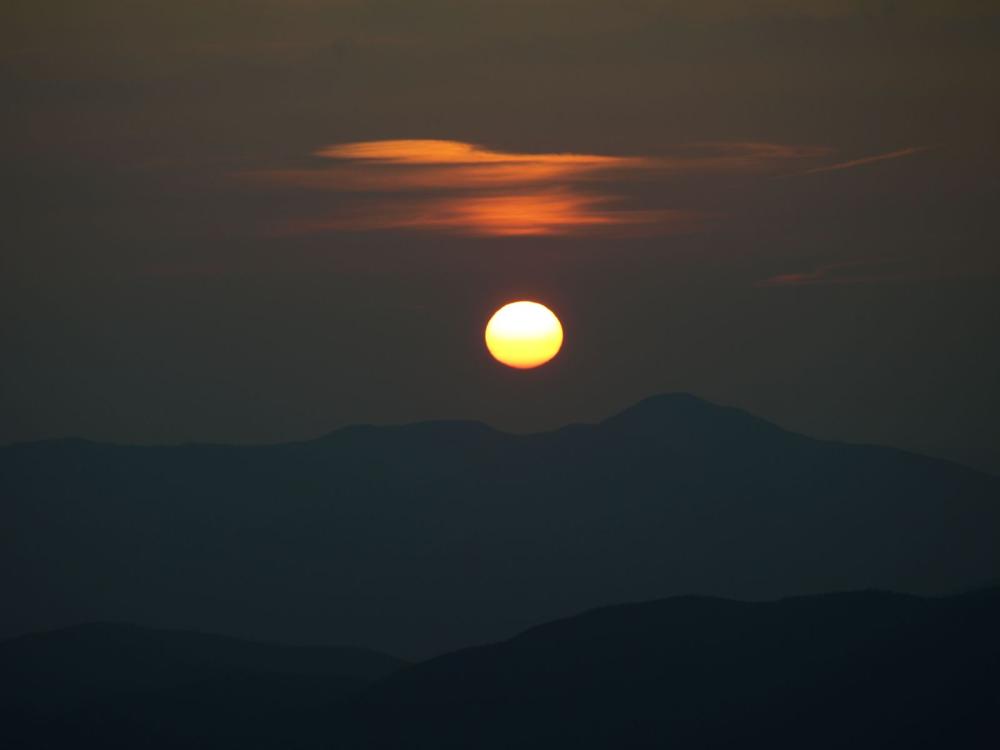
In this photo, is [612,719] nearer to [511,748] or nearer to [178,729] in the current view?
[511,748]

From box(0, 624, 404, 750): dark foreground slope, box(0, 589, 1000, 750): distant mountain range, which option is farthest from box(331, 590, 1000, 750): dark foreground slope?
box(0, 624, 404, 750): dark foreground slope

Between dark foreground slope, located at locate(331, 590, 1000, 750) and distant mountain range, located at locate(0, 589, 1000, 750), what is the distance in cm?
15

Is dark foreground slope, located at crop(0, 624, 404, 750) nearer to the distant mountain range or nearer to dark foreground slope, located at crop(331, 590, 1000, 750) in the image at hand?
the distant mountain range

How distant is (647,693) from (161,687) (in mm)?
52865

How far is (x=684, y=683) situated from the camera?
95.6 metres

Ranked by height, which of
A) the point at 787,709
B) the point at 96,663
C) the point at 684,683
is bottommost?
the point at 787,709

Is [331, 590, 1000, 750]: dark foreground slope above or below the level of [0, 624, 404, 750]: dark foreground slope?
below

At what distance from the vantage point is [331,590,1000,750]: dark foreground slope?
7631 cm

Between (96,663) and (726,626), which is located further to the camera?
(96,663)

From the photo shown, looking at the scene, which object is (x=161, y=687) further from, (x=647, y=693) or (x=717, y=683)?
(x=717, y=683)

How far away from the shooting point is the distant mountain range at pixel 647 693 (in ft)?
254

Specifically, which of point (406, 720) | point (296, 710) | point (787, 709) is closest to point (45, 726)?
point (296, 710)

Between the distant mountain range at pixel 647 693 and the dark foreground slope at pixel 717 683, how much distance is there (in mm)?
152

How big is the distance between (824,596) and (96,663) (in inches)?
3344
